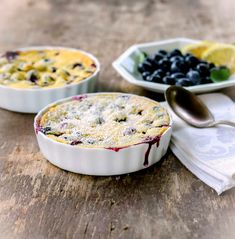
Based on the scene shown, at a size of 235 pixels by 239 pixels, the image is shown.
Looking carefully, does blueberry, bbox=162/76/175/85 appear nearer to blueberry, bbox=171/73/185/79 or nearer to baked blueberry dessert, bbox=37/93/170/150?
blueberry, bbox=171/73/185/79

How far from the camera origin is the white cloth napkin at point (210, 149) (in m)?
1.36

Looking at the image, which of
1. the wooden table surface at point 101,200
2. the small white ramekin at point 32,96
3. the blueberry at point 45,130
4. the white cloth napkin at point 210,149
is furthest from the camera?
the small white ramekin at point 32,96

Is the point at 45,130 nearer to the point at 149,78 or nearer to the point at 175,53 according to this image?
the point at 149,78

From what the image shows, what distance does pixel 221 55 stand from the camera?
2018 millimetres

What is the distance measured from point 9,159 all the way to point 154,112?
17.3 inches

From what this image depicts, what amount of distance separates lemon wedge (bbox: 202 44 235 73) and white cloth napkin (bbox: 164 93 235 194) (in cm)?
32

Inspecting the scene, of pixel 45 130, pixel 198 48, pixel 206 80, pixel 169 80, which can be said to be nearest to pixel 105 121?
pixel 45 130

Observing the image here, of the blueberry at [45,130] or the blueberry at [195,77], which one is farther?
the blueberry at [195,77]

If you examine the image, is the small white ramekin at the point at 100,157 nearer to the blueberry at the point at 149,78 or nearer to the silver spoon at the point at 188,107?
the silver spoon at the point at 188,107

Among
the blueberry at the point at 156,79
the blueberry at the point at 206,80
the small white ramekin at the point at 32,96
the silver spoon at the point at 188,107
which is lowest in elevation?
the small white ramekin at the point at 32,96

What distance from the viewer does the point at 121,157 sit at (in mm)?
1388

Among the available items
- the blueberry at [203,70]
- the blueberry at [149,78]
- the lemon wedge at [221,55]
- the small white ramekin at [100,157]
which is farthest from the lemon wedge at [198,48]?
the small white ramekin at [100,157]

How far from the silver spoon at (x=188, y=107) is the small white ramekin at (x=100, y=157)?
181 millimetres

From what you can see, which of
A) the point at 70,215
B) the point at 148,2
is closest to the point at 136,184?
the point at 70,215
